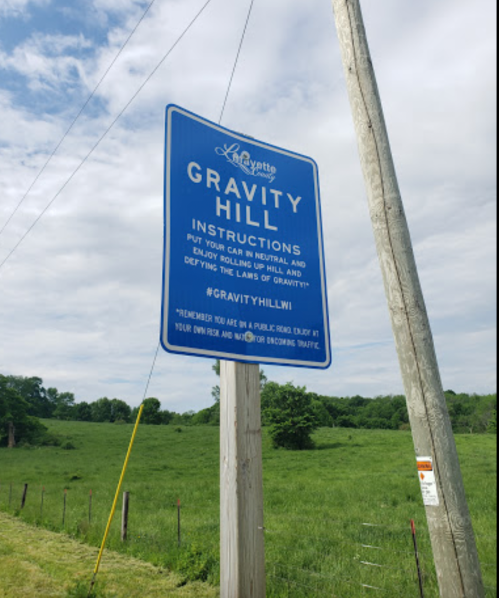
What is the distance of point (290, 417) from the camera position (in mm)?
44625

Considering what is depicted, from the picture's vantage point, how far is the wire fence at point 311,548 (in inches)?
270

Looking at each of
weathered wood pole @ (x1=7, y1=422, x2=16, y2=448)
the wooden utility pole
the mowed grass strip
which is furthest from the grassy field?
weathered wood pole @ (x1=7, y1=422, x2=16, y2=448)

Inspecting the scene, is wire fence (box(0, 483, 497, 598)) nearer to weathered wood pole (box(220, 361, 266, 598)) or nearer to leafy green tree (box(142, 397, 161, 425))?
weathered wood pole (box(220, 361, 266, 598))

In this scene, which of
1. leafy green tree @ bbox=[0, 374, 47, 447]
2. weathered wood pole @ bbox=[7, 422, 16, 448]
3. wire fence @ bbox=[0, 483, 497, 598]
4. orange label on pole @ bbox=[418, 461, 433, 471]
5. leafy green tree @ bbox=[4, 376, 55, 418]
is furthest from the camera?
leafy green tree @ bbox=[4, 376, 55, 418]

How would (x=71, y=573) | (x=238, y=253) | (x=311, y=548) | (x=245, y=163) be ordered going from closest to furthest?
(x=238, y=253) → (x=245, y=163) → (x=71, y=573) → (x=311, y=548)

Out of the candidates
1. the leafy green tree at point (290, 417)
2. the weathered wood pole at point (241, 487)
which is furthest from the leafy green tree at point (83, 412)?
the weathered wood pole at point (241, 487)

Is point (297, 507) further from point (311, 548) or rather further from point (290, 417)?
point (290, 417)

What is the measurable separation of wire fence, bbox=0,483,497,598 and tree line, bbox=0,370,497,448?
29.9m

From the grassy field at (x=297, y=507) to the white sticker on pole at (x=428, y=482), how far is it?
4.22 meters

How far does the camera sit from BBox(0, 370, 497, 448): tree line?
151ft

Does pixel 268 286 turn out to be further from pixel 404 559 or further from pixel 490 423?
pixel 490 423

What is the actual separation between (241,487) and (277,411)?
43.6m

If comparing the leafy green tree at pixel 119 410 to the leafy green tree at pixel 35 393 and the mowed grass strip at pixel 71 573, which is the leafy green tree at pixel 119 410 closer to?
the leafy green tree at pixel 35 393

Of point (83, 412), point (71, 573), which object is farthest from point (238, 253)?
point (83, 412)
